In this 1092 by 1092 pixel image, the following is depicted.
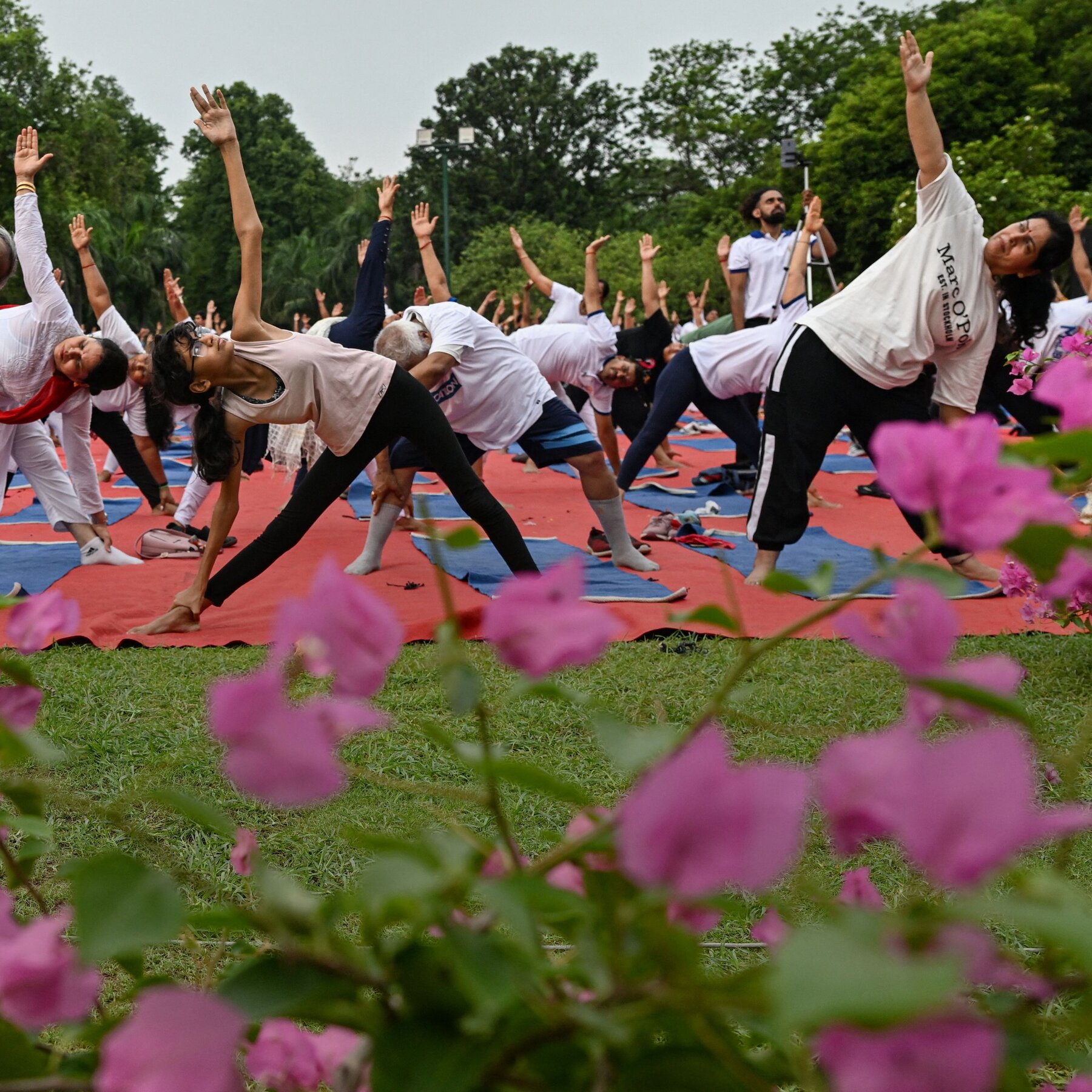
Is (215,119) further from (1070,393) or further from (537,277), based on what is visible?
(537,277)

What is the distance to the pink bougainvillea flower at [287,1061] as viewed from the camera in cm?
61

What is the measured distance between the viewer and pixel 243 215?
4.41 metres

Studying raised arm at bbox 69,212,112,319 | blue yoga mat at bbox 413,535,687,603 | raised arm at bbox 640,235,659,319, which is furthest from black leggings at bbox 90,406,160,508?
raised arm at bbox 640,235,659,319

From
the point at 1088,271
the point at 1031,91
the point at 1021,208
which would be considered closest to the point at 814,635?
the point at 1088,271

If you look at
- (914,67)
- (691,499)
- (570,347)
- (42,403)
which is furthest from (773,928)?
(691,499)

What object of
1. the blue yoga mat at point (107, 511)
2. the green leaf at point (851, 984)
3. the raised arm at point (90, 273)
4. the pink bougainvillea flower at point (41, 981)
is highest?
the raised arm at point (90, 273)

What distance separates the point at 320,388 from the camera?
461cm

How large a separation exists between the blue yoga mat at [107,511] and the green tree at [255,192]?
42.9 m

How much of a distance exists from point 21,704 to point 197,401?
4.05m

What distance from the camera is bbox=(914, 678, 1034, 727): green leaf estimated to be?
0.46 metres

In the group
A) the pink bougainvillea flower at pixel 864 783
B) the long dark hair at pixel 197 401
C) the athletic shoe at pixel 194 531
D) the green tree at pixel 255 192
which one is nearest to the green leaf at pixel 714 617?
the pink bougainvillea flower at pixel 864 783

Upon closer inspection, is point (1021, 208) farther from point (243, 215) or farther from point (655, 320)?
point (243, 215)

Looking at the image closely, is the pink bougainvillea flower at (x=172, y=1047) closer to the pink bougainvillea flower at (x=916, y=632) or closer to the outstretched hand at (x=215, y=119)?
the pink bougainvillea flower at (x=916, y=632)

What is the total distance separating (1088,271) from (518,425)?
4.89m
